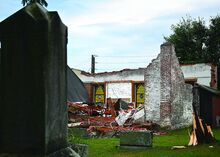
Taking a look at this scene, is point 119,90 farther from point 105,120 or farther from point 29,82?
point 29,82

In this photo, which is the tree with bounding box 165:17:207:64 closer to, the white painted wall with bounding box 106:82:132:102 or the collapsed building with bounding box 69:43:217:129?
the white painted wall with bounding box 106:82:132:102

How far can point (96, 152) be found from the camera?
39.7 feet

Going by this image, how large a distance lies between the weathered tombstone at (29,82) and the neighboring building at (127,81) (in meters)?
28.7

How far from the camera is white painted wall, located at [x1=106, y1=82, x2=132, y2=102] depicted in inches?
1366

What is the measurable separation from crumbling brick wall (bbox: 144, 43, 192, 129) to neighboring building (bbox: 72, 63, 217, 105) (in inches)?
247

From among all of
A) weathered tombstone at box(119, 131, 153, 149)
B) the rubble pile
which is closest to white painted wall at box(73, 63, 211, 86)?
the rubble pile

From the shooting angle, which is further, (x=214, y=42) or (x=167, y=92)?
(x=214, y=42)

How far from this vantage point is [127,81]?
3453 centimetres

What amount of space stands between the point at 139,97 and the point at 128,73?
2.25 meters

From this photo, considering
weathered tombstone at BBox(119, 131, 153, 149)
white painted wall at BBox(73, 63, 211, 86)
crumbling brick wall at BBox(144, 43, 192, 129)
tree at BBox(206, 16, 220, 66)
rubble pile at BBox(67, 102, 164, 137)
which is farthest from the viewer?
tree at BBox(206, 16, 220, 66)

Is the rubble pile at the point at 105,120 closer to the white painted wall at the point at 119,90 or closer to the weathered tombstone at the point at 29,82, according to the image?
the white painted wall at the point at 119,90

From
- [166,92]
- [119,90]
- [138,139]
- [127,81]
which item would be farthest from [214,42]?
[138,139]

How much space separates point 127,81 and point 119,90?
122 cm

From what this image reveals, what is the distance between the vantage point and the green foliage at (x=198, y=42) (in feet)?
131
